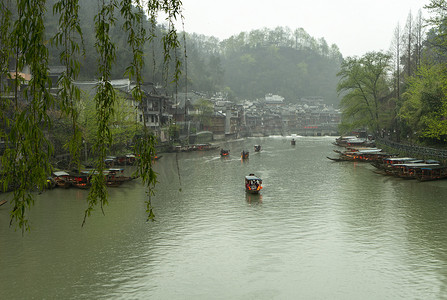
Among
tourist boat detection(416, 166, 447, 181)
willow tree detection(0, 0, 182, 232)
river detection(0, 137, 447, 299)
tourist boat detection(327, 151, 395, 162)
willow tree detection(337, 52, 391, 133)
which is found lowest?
river detection(0, 137, 447, 299)

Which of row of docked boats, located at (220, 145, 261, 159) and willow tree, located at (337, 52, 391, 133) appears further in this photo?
willow tree, located at (337, 52, 391, 133)

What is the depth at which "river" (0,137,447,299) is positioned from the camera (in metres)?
14.4

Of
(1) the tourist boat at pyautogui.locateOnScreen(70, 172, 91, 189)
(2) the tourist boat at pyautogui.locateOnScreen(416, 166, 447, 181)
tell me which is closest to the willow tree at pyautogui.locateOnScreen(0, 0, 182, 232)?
(1) the tourist boat at pyautogui.locateOnScreen(70, 172, 91, 189)

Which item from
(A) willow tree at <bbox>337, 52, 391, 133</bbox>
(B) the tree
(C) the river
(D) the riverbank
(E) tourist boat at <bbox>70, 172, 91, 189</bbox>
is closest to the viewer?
(C) the river

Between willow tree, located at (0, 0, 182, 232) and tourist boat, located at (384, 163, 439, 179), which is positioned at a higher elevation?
willow tree, located at (0, 0, 182, 232)

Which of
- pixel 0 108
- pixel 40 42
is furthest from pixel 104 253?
pixel 40 42

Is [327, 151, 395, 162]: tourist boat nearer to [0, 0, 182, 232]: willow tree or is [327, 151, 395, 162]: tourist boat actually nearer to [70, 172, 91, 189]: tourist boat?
[70, 172, 91, 189]: tourist boat

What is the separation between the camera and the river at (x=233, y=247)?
14.4 meters

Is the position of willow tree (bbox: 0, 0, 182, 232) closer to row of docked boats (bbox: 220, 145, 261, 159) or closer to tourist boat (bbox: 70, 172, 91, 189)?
tourist boat (bbox: 70, 172, 91, 189)

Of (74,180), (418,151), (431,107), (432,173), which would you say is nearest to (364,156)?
(418,151)

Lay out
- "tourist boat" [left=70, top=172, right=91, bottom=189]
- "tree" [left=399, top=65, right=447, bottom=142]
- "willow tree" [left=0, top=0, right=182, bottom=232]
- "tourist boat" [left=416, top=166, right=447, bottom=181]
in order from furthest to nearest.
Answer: "tree" [left=399, top=65, right=447, bottom=142] < "tourist boat" [left=416, top=166, right=447, bottom=181] < "tourist boat" [left=70, top=172, right=91, bottom=189] < "willow tree" [left=0, top=0, right=182, bottom=232]

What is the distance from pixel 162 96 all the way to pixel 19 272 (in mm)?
55761

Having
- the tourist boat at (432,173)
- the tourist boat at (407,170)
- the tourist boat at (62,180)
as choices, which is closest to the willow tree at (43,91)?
the tourist boat at (62,180)

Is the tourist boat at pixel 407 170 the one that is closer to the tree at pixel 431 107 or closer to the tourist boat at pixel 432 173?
the tourist boat at pixel 432 173
